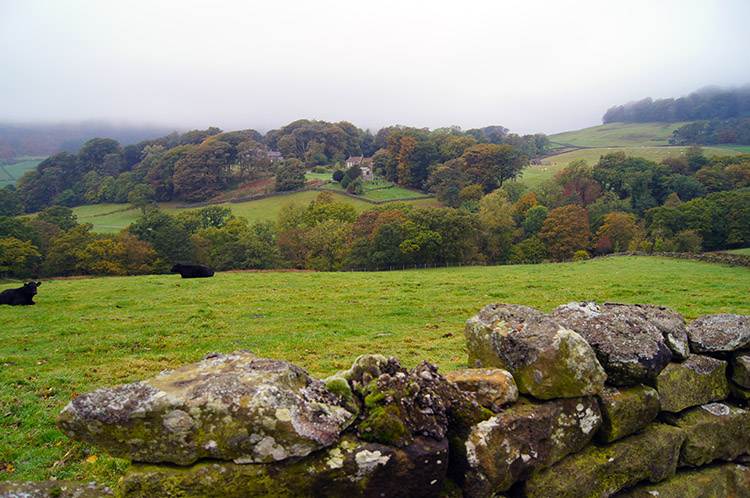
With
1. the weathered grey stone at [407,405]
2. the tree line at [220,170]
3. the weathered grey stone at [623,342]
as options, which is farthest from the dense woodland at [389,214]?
the weathered grey stone at [407,405]

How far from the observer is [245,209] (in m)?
94.5

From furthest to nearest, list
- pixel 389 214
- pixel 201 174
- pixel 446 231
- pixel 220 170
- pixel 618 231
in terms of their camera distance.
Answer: pixel 220 170 < pixel 201 174 < pixel 618 231 < pixel 389 214 < pixel 446 231

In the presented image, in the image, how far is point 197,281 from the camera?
80.1ft

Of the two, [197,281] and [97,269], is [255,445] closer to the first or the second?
[197,281]

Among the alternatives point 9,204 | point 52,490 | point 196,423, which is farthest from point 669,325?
point 9,204

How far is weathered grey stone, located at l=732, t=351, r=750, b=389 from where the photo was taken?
6.41m

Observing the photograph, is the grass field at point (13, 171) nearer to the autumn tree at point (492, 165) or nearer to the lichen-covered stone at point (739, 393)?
the autumn tree at point (492, 165)

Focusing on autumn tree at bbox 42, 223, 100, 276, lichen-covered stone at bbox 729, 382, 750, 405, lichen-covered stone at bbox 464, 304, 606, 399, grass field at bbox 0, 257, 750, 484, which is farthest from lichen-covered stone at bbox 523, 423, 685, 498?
autumn tree at bbox 42, 223, 100, 276

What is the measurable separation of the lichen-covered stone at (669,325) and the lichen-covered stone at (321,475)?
14.0 feet

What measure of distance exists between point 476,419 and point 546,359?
50.3 inches

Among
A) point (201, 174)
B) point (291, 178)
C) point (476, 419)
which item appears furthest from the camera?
point (201, 174)

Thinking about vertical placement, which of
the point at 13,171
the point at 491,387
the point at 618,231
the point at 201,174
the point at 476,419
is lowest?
the point at 618,231

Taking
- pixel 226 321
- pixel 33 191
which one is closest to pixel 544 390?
pixel 226 321

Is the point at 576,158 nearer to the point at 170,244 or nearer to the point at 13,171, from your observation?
the point at 170,244
